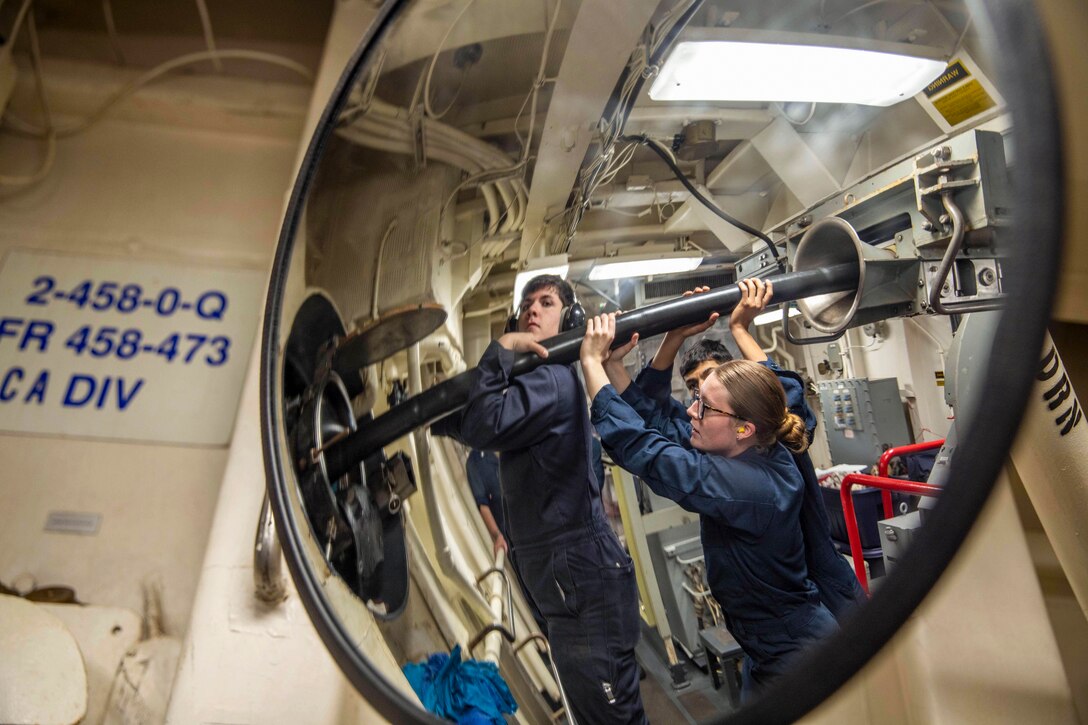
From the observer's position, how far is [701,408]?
22 cm

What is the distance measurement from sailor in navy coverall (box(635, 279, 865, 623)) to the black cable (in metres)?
0.03

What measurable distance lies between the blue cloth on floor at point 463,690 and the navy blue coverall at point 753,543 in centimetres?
16

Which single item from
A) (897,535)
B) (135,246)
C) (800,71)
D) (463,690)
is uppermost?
(135,246)

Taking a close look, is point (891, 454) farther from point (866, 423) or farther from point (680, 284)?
point (680, 284)

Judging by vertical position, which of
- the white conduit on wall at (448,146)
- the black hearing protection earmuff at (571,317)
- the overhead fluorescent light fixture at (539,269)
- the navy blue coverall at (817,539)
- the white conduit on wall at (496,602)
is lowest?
the white conduit on wall at (496,602)

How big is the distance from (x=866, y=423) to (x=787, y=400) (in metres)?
0.04

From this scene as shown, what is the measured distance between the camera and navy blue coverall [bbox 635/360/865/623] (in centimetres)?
20

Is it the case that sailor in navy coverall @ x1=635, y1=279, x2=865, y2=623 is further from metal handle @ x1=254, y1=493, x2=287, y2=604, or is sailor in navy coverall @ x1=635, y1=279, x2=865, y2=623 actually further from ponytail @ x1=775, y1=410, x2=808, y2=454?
metal handle @ x1=254, y1=493, x2=287, y2=604

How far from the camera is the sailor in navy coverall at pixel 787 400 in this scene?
0.20m

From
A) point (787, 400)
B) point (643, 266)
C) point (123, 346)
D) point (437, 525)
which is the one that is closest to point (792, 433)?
point (787, 400)

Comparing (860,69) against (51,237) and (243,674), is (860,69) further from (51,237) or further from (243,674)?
(51,237)

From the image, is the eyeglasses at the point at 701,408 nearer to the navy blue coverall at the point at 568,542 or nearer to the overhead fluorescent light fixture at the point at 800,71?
the navy blue coverall at the point at 568,542

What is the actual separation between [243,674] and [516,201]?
1.67 ft

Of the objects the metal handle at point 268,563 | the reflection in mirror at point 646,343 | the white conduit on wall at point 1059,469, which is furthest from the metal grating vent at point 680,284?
the metal handle at point 268,563
